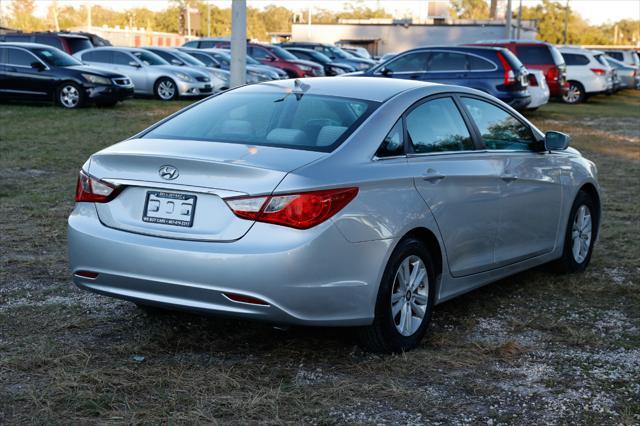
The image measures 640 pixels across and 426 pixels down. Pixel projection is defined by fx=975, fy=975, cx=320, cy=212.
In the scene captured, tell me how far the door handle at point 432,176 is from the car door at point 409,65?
52.2 feet

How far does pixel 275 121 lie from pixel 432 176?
92 centimetres

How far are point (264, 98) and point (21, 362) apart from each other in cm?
203

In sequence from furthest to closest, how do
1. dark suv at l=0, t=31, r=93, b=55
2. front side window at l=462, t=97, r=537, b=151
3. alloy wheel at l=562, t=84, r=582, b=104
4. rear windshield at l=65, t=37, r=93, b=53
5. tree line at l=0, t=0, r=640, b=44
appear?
tree line at l=0, t=0, r=640, b=44, alloy wheel at l=562, t=84, r=582, b=104, rear windshield at l=65, t=37, r=93, b=53, dark suv at l=0, t=31, r=93, b=55, front side window at l=462, t=97, r=537, b=151

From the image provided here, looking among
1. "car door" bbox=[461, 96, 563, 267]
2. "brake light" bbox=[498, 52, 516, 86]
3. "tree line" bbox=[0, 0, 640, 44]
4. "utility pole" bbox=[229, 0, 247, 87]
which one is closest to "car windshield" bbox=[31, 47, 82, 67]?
"brake light" bbox=[498, 52, 516, 86]

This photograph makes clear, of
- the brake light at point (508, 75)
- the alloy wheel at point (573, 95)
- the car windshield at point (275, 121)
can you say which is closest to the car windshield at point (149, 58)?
the brake light at point (508, 75)

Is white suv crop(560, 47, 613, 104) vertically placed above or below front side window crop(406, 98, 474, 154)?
below

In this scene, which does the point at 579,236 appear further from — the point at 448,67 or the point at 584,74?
the point at 584,74

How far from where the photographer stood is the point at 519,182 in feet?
20.7

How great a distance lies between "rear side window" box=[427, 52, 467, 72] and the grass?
14024mm

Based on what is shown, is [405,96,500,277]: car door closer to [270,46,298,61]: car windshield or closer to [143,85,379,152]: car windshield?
[143,85,379,152]: car windshield

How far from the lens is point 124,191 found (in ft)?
16.1

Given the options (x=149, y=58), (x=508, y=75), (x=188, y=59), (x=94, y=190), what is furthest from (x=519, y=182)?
(x=188, y=59)

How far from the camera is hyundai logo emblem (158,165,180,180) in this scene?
15.6ft

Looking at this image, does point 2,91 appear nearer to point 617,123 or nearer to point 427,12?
point 617,123
